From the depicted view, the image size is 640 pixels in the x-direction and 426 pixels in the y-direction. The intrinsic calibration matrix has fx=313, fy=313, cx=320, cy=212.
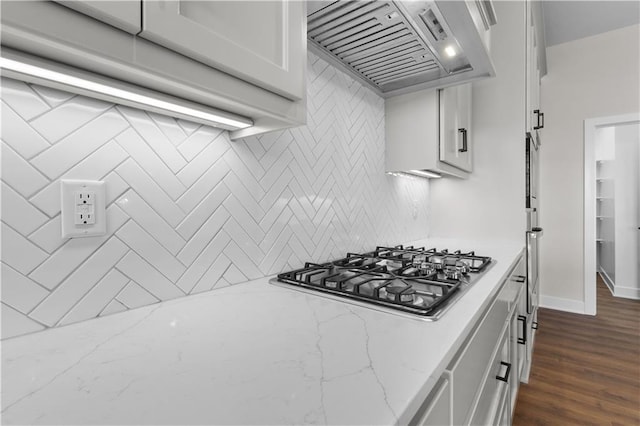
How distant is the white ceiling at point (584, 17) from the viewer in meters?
2.81

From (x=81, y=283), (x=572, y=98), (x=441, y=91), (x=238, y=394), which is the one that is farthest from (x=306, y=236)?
(x=572, y=98)

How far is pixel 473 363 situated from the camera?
0.79 metres

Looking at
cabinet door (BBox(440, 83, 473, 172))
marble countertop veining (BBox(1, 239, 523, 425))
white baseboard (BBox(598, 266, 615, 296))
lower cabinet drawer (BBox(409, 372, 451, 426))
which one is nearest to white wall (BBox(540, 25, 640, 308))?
white baseboard (BBox(598, 266, 615, 296))

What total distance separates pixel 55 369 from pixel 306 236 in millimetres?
887

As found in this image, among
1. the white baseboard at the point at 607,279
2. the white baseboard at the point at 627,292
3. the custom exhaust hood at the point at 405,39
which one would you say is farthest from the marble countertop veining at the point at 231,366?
the white baseboard at the point at 607,279

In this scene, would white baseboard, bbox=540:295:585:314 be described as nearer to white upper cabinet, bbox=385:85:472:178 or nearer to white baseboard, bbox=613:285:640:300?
white baseboard, bbox=613:285:640:300

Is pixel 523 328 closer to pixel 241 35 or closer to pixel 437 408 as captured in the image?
pixel 437 408

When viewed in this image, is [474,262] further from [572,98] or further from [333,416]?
[572,98]

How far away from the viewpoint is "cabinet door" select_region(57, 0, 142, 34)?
40 centimetres

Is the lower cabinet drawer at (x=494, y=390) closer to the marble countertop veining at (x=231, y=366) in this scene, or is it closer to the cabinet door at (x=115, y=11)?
the marble countertop veining at (x=231, y=366)

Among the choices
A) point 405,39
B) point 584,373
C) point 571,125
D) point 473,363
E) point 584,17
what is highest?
point 584,17

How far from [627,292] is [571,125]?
2.22 metres

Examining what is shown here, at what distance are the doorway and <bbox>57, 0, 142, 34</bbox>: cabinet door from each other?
4140 millimetres

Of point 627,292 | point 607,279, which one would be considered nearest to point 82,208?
point 627,292
